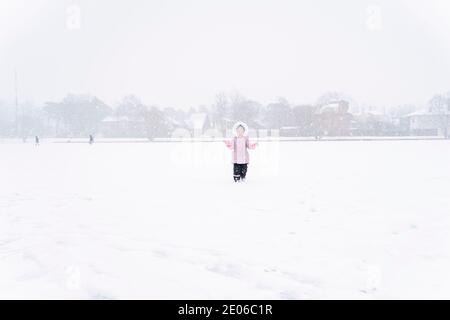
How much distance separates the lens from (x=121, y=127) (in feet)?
289

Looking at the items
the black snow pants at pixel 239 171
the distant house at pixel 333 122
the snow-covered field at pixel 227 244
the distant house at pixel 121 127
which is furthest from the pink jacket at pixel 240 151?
the distant house at pixel 121 127

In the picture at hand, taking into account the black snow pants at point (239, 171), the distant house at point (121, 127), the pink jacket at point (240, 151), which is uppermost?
the distant house at point (121, 127)

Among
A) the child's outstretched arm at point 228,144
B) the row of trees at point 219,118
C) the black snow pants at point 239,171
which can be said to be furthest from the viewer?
the row of trees at point 219,118

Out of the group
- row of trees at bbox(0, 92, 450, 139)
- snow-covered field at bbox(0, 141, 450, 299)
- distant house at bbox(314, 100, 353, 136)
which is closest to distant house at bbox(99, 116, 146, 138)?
row of trees at bbox(0, 92, 450, 139)

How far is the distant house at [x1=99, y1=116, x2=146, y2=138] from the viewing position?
279ft

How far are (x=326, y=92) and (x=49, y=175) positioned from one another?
4082 inches

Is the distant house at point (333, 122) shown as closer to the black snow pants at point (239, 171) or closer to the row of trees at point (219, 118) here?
the row of trees at point (219, 118)

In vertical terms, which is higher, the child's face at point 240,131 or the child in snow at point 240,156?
the child's face at point 240,131

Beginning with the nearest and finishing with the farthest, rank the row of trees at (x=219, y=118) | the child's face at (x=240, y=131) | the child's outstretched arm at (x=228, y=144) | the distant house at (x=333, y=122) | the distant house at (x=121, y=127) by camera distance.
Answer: the child's outstretched arm at (x=228, y=144), the child's face at (x=240, y=131), the distant house at (x=333, y=122), the row of trees at (x=219, y=118), the distant house at (x=121, y=127)

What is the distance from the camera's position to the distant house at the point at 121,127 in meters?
85.1

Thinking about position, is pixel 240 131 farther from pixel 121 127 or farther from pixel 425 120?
pixel 425 120

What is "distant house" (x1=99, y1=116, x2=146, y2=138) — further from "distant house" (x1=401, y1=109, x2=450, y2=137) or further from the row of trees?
"distant house" (x1=401, y1=109, x2=450, y2=137)
